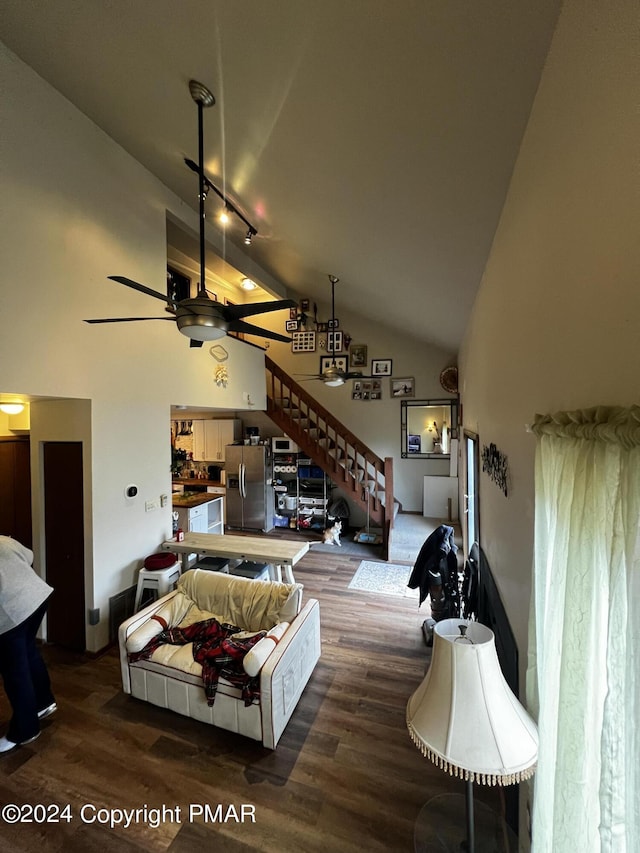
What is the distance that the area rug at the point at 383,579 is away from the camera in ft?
13.5

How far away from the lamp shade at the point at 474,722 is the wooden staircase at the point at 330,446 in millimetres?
4054

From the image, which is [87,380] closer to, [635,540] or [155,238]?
[155,238]

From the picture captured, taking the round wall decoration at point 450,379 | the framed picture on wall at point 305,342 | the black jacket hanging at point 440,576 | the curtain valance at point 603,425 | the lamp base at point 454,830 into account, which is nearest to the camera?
the curtain valance at point 603,425

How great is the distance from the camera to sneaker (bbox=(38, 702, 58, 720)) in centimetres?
234

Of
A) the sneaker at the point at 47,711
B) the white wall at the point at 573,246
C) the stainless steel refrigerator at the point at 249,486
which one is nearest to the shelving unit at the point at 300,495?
the stainless steel refrigerator at the point at 249,486

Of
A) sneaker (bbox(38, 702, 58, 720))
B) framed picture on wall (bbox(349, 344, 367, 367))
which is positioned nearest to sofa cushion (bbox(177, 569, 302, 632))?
sneaker (bbox(38, 702, 58, 720))

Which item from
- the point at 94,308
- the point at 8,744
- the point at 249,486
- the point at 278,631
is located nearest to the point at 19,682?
the point at 8,744

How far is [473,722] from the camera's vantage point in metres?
1.12

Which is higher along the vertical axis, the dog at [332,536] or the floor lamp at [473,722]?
the floor lamp at [473,722]

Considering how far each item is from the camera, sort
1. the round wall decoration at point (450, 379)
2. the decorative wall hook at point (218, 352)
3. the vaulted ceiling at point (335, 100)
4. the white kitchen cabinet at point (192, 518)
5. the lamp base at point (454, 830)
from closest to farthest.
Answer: the vaulted ceiling at point (335, 100) < the lamp base at point (454, 830) < the decorative wall hook at point (218, 352) < the white kitchen cabinet at point (192, 518) < the round wall decoration at point (450, 379)

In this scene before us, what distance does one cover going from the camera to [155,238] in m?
3.64

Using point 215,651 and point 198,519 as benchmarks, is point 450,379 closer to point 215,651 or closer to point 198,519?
point 198,519

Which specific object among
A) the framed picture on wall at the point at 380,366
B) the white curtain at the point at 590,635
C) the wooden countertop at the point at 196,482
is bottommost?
the wooden countertop at the point at 196,482

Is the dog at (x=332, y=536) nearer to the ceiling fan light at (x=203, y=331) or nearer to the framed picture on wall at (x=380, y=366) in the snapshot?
the framed picture on wall at (x=380, y=366)
